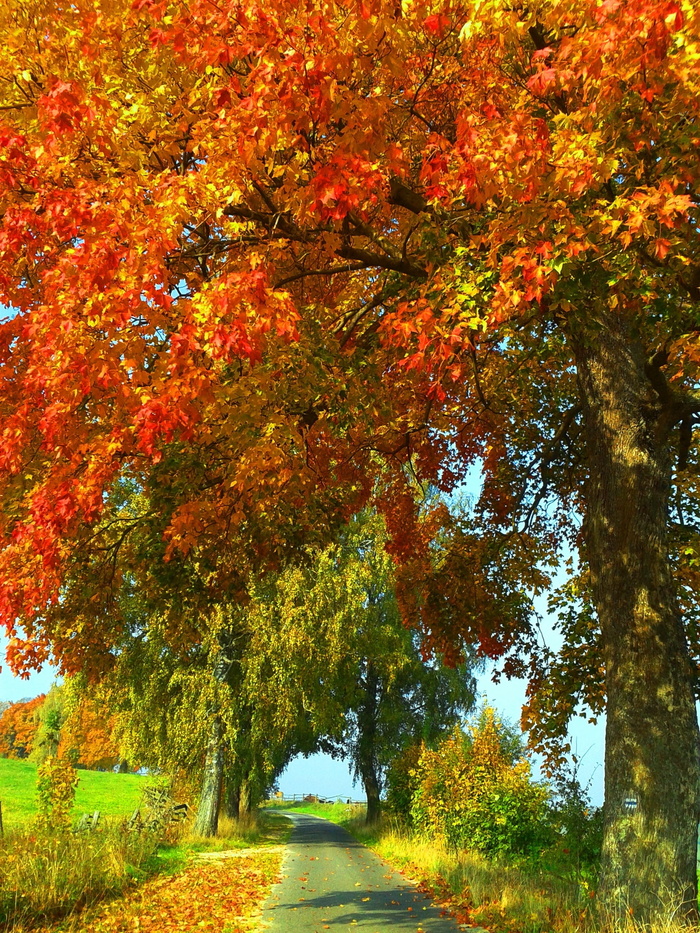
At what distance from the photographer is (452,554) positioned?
1294 cm

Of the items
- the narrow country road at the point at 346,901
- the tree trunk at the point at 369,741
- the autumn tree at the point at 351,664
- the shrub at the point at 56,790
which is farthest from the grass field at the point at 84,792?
the shrub at the point at 56,790

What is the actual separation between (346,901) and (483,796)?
210 inches

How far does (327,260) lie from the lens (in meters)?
8.77

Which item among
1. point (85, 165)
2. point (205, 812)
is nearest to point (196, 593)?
point (85, 165)

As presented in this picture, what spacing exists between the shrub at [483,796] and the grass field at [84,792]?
15337mm

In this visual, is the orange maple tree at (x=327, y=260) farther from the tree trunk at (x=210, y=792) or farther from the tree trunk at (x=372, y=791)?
the tree trunk at (x=372, y=791)

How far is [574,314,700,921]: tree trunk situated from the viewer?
7027 mm

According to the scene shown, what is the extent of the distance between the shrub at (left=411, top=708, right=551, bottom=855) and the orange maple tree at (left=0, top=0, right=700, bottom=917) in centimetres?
765

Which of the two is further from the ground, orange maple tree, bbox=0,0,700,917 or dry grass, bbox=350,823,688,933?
orange maple tree, bbox=0,0,700,917

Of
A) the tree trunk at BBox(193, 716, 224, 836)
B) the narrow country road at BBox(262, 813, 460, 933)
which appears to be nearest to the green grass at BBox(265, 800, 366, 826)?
the tree trunk at BBox(193, 716, 224, 836)

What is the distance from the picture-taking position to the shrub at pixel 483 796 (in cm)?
1505

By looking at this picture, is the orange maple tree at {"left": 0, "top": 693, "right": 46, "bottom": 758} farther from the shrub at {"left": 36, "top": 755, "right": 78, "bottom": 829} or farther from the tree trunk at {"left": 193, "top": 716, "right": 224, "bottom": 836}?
the shrub at {"left": 36, "top": 755, "right": 78, "bottom": 829}

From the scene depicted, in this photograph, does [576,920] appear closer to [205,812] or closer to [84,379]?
[84,379]

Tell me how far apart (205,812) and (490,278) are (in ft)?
68.2
